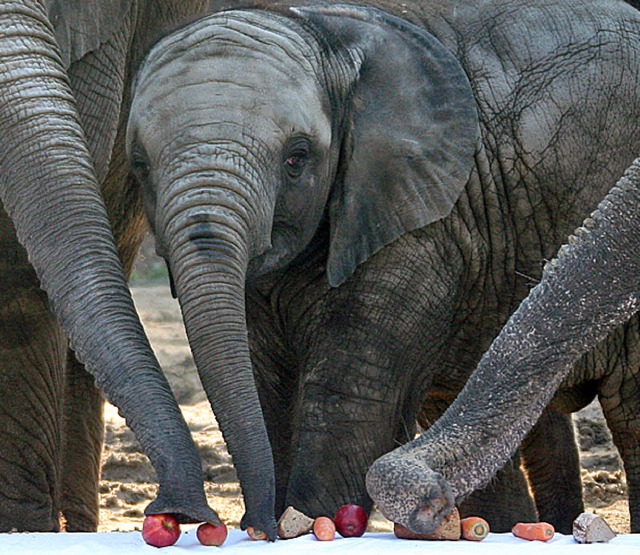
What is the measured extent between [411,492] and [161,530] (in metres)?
0.52

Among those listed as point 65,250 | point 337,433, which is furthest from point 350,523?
point 65,250

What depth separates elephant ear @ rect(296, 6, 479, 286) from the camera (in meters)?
4.86

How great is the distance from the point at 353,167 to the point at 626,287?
106 cm

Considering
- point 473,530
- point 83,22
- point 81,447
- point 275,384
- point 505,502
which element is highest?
point 83,22

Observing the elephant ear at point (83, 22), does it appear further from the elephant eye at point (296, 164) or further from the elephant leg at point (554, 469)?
the elephant leg at point (554, 469)

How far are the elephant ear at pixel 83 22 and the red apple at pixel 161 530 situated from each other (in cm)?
144

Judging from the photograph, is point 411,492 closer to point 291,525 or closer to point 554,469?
point 291,525

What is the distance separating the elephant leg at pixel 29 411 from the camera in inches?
210

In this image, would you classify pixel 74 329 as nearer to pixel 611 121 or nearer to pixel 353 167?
pixel 353 167

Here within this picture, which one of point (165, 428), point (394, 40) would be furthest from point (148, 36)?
point (165, 428)

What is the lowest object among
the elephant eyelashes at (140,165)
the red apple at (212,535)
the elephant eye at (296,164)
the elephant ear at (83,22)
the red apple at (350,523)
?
the red apple at (350,523)

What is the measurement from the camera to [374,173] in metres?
4.88

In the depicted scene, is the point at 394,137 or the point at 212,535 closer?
the point at 212,535

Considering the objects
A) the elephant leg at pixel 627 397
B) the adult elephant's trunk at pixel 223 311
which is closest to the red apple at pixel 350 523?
the adult elephant's trunk at pixel 223 311
